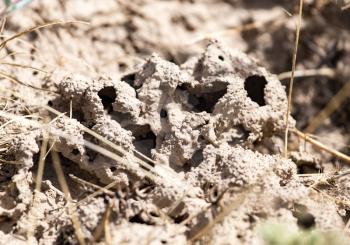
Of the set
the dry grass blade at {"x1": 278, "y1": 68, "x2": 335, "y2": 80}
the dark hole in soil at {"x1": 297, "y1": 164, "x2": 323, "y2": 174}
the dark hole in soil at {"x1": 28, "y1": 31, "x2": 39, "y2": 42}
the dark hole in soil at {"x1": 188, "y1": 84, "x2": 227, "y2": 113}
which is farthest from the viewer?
the dry grass blade at {"x1": 278, "y1": 68, "x2": 335, "y2": 80}

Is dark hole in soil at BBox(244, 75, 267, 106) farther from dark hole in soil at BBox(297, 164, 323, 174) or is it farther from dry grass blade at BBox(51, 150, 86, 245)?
dry grass blade at BBox(51, 150, 86, 245)

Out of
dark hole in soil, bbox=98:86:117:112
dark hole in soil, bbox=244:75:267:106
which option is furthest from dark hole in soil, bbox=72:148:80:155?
dark hole in soil, bbox=244:75:267:106

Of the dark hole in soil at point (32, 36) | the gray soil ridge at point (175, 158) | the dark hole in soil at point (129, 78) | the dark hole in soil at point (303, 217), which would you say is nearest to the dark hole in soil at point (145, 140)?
the gray soil ridge at point (175, 158)

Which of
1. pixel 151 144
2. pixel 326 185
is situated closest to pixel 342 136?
pixel 326 185

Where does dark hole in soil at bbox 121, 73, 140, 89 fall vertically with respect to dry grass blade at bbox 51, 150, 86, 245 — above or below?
above

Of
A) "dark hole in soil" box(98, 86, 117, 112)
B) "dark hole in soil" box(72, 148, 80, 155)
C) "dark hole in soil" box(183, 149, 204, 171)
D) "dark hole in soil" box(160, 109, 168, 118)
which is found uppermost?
"dark hole in soil" box(160, 109, 168, 118)

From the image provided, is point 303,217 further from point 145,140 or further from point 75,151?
point 75,151

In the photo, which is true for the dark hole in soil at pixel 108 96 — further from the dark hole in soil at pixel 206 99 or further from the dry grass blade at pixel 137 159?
the dark hole in soil at pixel 206 99
